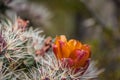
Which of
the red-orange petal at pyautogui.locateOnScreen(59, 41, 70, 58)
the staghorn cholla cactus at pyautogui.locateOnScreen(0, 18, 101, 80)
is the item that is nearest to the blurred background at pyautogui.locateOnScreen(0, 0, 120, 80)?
the staghorn cholla cactus at pyautogui.locateOnScreen(0, 18, 101, 80)

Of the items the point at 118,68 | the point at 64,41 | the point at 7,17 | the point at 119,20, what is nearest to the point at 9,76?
the point at 64,41

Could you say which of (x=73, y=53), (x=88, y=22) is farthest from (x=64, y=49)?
(x=88, y=22)

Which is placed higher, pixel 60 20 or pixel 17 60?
pixel 60 20

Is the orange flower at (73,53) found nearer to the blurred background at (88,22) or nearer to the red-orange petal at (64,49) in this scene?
the red-orange petal at (64,49)

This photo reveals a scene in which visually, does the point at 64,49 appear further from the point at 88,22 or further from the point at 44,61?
the point at 88,22

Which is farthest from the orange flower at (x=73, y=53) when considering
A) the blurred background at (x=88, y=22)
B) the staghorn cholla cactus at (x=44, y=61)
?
the blurred background at (x=88, y=22)

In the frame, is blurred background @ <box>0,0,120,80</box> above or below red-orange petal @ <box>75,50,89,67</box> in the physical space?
above

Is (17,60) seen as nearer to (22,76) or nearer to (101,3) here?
(22,76)

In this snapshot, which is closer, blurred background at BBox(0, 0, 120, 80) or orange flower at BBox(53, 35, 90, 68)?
orange flower at BBox(53, 35, 90, 68)

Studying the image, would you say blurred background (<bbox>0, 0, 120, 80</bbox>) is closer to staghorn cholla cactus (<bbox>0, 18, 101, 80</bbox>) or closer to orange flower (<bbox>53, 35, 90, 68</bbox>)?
staghorn cholla cactus (<bbox>0, 18, 101, 80</bbox>)
